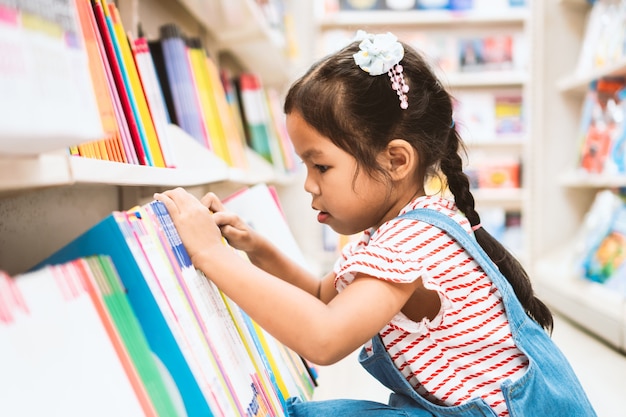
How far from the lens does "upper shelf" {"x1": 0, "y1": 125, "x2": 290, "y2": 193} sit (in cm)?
50

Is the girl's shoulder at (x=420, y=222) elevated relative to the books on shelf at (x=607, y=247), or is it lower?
elevated

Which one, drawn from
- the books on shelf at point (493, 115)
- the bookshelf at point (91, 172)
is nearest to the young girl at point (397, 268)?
the bookshelf at point (91, 172)

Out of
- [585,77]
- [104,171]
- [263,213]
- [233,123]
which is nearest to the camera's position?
[104,171]

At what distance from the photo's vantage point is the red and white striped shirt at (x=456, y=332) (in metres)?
0.89

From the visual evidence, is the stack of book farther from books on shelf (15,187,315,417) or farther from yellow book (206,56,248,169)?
books on shelf (15,187,315,417)

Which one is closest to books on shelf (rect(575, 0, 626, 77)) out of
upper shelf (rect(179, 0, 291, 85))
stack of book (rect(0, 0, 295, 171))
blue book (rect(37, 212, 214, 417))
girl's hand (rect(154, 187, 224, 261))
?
upper shelf (rect(179, 0, 291, 85))

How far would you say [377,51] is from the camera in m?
1.00

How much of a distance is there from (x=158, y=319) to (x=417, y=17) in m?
3.53

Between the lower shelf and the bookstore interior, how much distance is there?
0.01m

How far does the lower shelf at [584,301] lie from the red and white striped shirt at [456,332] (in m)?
1.31

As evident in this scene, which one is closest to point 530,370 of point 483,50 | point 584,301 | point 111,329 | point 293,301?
point 293,301

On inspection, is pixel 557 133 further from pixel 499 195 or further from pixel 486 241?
pixel 486 241

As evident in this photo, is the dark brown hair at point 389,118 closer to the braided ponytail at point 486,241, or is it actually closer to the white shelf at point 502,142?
the braided ponytail at point 486,241

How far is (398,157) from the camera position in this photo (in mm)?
1011
